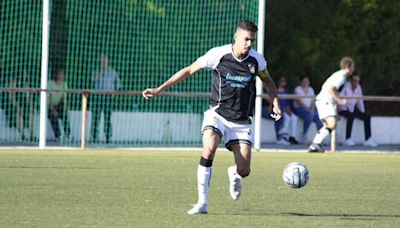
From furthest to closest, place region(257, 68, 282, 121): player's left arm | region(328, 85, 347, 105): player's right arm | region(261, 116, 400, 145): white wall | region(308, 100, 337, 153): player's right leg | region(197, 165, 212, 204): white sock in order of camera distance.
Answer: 1. region(261, 116, 400, 145): white wall
2. region(308, 100, 337, 153): player's right leg
3. region(328, 85, 347, 105): player's right arm
4. region(257, 68, 282, 121): player's left arm
5. region(197, 165, 212, 204): white sock

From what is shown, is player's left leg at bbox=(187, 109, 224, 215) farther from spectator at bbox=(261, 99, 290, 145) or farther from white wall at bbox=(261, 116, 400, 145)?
white wall at bbox=(261, 116, 400, 145)

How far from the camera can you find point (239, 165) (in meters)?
11.3

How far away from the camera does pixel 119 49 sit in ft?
81.8

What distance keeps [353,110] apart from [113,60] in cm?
657

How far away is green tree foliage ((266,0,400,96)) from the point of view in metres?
28.3

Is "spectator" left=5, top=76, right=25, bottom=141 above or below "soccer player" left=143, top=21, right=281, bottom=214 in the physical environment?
below

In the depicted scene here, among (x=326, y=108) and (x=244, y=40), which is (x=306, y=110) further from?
(x=244, y=40)

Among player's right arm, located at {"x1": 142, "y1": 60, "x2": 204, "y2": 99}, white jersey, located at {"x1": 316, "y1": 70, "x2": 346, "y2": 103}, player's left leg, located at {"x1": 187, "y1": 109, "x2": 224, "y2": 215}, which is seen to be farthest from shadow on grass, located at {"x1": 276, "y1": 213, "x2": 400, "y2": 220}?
white jersey, located at {"x1": 316, "y1": 70, "x2": 346, "y2": 103}

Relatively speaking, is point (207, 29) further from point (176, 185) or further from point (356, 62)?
point (176, 185)

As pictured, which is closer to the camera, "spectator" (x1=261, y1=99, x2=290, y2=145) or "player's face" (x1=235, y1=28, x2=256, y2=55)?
"player's face" (x1=235, y1=28, x2=256, y2=55)

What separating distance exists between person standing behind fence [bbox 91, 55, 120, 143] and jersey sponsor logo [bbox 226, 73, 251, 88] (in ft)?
43.5

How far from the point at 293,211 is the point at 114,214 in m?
1.99

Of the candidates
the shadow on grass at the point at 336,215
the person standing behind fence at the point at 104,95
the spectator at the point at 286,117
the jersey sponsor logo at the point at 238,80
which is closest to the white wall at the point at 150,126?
the person standing behind fence at the point at 104,95

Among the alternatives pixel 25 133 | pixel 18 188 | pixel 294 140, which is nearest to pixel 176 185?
pixel 18 188
